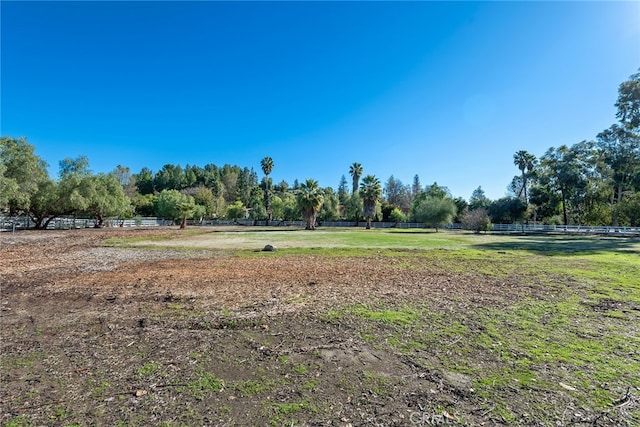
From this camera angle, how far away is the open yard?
135 inches

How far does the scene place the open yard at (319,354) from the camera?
11.3 ft

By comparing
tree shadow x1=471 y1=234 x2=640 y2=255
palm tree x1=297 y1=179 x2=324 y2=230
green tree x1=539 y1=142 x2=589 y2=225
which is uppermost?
green tree x1=539 y1=142 x2=589 y2=225

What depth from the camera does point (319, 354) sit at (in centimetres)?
490

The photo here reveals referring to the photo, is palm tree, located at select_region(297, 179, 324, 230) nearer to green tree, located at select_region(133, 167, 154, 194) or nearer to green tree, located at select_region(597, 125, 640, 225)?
green tree, located at select_region(597, 125, 640, 225)

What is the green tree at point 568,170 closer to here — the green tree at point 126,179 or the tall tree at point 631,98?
the tall tree at point 631,98

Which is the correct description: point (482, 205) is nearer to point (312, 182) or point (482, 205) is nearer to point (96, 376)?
point (312, 182)

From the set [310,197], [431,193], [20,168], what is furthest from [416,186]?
[20,168]

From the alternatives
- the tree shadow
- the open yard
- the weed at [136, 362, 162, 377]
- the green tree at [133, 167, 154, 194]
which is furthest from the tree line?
the weed at [136, 362, 162, 377]

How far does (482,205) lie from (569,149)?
20476mm

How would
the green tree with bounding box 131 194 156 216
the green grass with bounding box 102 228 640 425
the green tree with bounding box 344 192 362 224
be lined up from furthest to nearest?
the green tree with bounding box 131 194 156 216
the green tree with bounding box 344 192 362 224
the green grass with bounding box 102 228 640 425

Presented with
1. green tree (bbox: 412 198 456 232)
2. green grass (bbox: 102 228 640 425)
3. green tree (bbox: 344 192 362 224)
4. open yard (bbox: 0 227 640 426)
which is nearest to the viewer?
open yard (bbox: 0 227 640 426)

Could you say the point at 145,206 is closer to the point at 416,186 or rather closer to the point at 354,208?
the point at 354,208

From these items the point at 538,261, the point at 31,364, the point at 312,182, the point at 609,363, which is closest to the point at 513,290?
the point at 609,363

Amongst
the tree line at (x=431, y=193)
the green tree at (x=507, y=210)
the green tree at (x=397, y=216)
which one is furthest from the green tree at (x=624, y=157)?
the green tree at (x=397, y=216)
